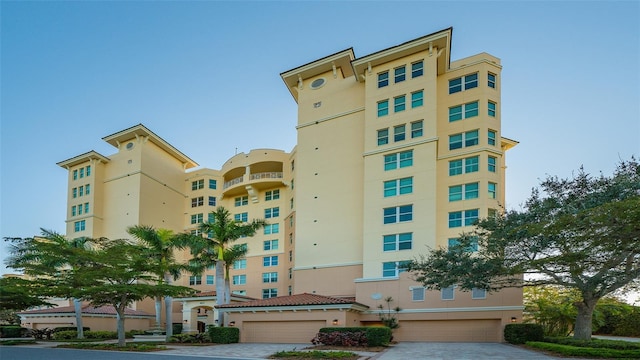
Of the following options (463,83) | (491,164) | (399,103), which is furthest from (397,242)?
(463,83)

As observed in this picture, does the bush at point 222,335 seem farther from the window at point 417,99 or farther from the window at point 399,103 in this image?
the window at point 417,99

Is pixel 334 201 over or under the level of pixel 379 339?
over

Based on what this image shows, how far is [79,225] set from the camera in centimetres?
5088

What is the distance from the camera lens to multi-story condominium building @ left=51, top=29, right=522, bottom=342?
93.4 ft

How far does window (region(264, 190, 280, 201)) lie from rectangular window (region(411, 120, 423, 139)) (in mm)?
18902

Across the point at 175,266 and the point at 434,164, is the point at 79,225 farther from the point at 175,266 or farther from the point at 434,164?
the point at 434,164

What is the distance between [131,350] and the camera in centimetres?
2386

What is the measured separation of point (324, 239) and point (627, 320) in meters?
23.5

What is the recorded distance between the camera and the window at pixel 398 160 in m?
32.2

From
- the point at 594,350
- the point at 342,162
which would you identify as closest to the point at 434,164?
the point at 342,162

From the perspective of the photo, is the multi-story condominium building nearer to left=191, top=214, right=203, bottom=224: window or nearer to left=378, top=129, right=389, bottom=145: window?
left=378, top=129, right=389, bottom=145: window

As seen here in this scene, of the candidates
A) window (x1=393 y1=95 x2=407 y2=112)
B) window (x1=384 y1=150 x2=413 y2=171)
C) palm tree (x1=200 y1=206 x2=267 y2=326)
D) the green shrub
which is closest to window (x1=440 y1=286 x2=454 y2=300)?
window (x1=384 y1=150 x2=413 y2=171)

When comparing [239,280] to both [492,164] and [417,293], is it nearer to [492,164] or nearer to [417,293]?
[417,293]

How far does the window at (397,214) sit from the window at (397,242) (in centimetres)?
109
